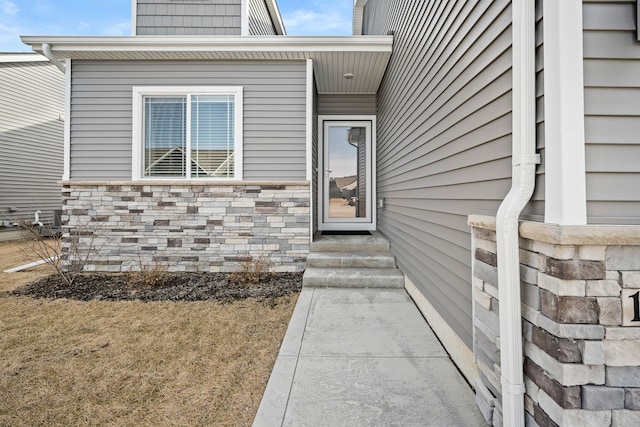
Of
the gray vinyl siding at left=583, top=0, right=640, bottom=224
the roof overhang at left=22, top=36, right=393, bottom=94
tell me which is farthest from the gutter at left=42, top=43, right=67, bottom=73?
the gray vinyl siding at left=583, top=0, right=640, bottom=224

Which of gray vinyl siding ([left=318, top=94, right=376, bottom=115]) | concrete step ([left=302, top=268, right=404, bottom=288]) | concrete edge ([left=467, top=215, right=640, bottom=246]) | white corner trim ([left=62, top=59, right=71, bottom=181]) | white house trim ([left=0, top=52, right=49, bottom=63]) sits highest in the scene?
white house trim ([left=0, top=52, right=49, bottom=63])

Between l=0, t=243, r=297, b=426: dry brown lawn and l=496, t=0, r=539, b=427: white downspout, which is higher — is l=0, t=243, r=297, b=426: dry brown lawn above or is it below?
below

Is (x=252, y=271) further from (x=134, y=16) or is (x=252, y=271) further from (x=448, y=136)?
(x=134, y=16)

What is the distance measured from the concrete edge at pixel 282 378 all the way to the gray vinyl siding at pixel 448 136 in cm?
119

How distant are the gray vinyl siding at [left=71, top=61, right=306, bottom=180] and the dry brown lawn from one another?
2246mm

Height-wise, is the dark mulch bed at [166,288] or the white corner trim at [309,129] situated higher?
the white corner trim at [309,129]

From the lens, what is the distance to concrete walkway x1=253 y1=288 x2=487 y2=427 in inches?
69.9

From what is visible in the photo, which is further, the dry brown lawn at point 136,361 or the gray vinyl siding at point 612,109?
the dry brown lawn at point 136,361

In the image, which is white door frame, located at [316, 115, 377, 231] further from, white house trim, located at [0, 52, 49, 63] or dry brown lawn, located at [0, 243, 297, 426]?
white house trim, located at [0, 52, 49, 63]

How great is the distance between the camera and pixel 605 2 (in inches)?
51.3

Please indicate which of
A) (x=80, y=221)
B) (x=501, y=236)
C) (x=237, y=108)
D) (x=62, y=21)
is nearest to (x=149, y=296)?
(x=80, y=221)

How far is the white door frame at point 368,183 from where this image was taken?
A: 6.34m

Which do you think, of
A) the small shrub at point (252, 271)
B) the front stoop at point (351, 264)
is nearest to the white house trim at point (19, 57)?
the small shrub at point (252, 271)

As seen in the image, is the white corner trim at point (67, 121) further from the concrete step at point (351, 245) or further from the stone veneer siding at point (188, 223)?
the concrete step at point (351, 245)
